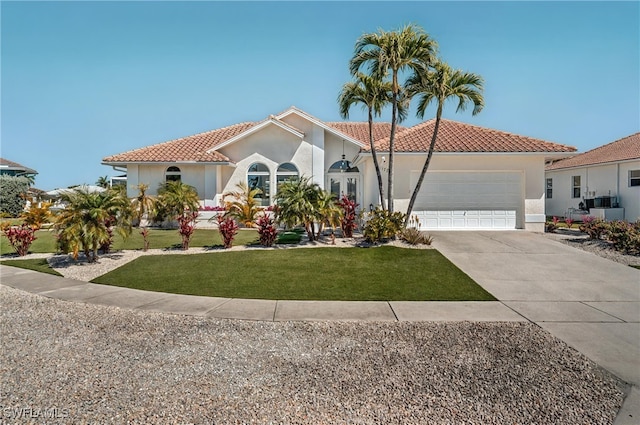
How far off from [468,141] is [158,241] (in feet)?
46.4

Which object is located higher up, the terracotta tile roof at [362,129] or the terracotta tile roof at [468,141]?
the terracotta tile roof at [362,129]

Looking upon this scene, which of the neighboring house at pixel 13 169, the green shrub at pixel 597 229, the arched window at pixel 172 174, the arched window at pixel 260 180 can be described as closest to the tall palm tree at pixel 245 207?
the arched window at pixel 260 180

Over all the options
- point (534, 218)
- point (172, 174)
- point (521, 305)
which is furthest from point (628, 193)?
point (172, 174)

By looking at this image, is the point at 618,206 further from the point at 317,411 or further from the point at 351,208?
the point at 317,411

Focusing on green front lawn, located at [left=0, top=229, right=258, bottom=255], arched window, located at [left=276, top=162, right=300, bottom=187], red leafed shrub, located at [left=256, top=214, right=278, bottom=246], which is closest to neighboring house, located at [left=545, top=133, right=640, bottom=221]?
arched window, located at [left=276, top=162, right=300, bottom=187]

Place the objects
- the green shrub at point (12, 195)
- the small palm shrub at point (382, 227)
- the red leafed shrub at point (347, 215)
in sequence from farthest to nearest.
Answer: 1. the green shrub at point (12, 195)
2. the red leafed shrub at point (347, 215)
3. the small palm shrub at point (382, 227)

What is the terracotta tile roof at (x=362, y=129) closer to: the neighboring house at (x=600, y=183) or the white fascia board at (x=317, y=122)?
the white fascia board at (x=317, y=122)

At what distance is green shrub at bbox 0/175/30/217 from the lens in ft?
100

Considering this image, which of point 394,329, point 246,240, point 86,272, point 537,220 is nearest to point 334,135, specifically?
point 246,240

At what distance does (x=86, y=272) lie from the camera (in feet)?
31.5

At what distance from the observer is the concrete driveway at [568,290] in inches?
196

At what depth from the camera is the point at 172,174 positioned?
1997 centimetres

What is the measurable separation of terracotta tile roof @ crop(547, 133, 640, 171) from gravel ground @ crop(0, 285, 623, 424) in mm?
22132

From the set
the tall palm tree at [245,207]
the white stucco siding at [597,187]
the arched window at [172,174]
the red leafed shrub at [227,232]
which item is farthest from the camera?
the white stucco siding at [597,187]
